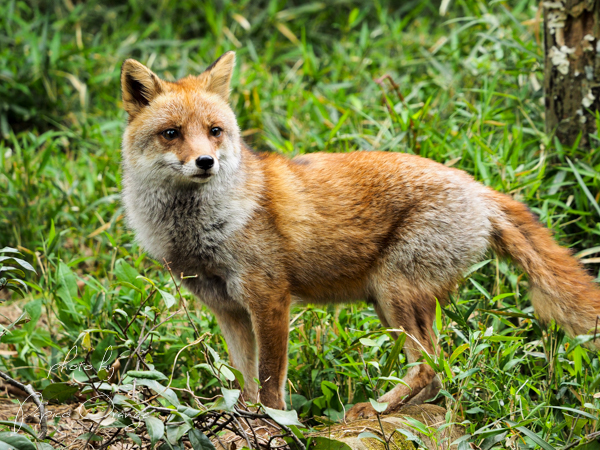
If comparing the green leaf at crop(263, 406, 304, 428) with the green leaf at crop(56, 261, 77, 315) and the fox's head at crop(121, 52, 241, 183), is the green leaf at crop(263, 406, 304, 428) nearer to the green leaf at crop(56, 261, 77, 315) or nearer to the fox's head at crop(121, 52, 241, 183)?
the fox's head at crop(121, 52, 241, 183)

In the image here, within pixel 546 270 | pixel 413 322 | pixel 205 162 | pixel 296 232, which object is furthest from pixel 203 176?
pixel 546 270

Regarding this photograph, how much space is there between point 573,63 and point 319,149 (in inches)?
105

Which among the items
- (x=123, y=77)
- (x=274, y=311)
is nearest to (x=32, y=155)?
(x=123, y=77)

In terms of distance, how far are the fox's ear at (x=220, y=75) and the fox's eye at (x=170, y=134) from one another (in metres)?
0.55

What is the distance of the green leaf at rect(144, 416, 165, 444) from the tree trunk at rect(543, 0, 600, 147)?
4.61 meters

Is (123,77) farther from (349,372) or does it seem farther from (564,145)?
(564,145)

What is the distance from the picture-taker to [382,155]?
15.9ft

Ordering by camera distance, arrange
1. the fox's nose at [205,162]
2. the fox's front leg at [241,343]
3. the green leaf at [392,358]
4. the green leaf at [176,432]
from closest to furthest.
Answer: the green leaf at [176,432]
the green leaf at [392,358]
the fox's nose at [205,162]
the fox's front leg at [241,343]

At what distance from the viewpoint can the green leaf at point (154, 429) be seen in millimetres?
2709

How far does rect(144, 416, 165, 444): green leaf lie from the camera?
8.89 feet

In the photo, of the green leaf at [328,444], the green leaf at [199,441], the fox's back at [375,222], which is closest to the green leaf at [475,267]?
the fox's back at [375,222]

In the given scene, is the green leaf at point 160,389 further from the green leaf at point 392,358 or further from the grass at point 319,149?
the green leaf at point 392,358

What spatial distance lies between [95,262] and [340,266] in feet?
10.7

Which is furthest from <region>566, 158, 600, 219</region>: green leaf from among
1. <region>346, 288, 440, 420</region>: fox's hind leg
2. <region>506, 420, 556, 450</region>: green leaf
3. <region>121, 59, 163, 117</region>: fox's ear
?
<region>121, 59, 163, 117</region>: fox's ear
